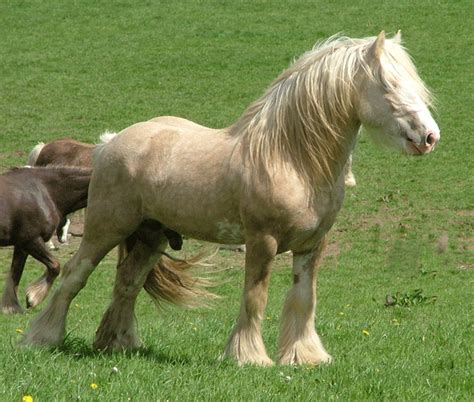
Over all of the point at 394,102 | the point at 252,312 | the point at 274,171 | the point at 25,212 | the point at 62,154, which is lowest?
the point at 62,154

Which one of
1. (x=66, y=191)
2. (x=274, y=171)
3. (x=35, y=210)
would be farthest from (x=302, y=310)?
(x=66, y=191)

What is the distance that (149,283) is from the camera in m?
7.21

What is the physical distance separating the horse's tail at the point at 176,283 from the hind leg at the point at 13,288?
460 centimetres

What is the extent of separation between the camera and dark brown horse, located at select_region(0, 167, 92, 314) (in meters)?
11.8

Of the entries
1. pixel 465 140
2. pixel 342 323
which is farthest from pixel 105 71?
pixel 342 323

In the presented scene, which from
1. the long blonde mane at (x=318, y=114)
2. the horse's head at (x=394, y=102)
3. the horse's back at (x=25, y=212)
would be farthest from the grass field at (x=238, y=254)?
the horse's head at (x=394, y=102)

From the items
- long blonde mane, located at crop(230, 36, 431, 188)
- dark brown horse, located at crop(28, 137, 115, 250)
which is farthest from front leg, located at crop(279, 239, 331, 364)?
dark brown horse, located at crop(28, 137, 115, 250)

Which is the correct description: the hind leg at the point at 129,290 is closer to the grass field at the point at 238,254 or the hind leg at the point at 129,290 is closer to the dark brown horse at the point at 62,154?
the grass field at the point at 238,254

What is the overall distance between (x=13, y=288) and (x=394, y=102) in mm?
7018

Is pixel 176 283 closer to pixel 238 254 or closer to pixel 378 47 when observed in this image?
pixel 378 47

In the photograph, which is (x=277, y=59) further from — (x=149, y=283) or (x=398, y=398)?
(x=398, y=398)

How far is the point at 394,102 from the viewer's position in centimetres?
588

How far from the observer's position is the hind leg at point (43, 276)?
11.5m

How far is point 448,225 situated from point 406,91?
11032 millimetres
